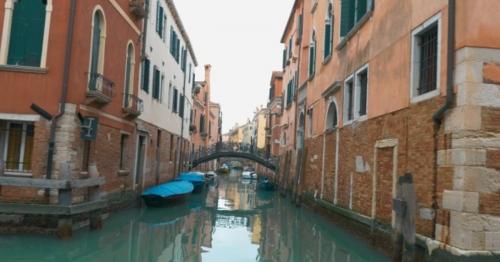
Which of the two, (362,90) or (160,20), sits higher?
(160,20)

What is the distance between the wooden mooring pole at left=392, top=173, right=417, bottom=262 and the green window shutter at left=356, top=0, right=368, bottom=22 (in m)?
5.35

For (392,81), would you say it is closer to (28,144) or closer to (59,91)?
(59,91)

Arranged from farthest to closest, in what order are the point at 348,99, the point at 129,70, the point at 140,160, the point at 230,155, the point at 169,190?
the point at 230,155
the point at 169,190
the point at 140,160
the point at 129,70
the point at 348,99

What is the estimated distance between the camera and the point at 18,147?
9.20 meters

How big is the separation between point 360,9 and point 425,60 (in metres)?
4.06

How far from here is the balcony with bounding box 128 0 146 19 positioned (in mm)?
12836

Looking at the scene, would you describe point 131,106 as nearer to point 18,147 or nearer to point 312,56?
point 18,147

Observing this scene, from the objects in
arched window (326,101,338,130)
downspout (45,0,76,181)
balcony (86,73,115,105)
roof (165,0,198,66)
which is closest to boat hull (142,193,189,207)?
balcony (86,73,115,105)

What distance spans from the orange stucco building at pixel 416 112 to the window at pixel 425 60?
0.02 meters

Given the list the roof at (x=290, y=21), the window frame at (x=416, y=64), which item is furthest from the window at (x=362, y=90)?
the roof at (x=290, y=21)

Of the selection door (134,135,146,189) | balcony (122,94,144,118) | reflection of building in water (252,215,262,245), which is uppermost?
balcony (122,94,144,118)

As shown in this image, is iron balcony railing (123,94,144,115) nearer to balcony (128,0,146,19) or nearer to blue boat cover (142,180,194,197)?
balcony (128,0,146,19)

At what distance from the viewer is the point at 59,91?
909 centimetres

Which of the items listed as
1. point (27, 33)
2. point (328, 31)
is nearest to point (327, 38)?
point (328, 31)
